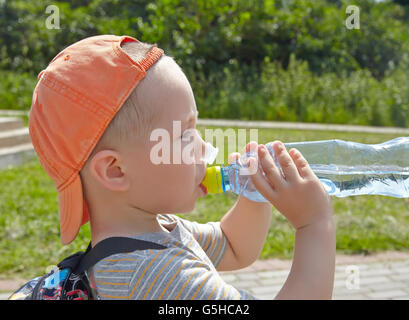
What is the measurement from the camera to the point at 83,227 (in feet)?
14.1

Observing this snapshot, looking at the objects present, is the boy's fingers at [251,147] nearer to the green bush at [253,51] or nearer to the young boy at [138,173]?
the young boy at [138,173]

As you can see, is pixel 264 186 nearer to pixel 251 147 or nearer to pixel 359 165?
pixel 251 147

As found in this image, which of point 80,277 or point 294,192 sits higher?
point 294,192

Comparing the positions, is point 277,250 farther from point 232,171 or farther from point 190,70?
point 190,70

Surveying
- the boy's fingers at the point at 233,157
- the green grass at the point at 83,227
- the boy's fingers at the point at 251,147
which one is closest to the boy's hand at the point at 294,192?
the boy's fingers at the point at 251,147

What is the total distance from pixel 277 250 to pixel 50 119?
9.94 feet

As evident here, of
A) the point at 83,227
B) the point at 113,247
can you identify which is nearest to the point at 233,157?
the point at 113,247

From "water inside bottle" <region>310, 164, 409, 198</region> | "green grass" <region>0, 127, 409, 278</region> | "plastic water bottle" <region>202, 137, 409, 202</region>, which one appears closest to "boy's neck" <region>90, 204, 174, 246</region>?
"plastic water bottle" <region>202, 137, 409, 202</region>

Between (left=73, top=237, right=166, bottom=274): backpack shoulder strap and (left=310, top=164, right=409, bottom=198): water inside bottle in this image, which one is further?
(left=310, top=164, right=409, bottom=198): water inside bottle

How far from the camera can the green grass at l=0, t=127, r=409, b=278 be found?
3.92 meters

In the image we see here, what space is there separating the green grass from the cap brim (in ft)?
7.29

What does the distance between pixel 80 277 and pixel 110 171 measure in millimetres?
318

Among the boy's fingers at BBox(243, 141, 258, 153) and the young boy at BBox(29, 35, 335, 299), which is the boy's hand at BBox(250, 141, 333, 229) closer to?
the young boy at BBox(29, 35, 335, 299)

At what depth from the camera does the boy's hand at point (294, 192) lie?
1.49 m
